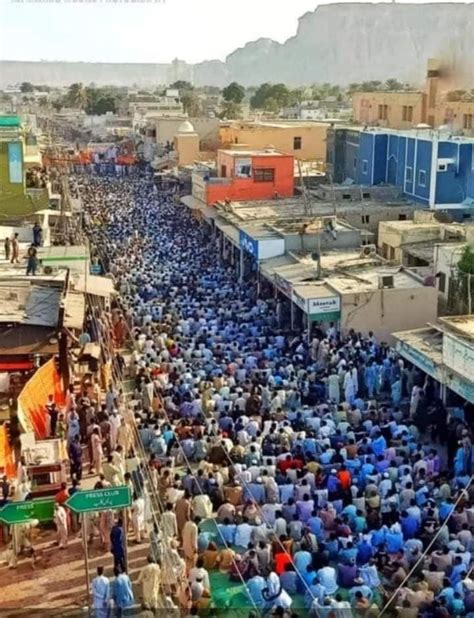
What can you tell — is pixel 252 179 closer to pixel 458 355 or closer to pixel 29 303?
pixel 29 303

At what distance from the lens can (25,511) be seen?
8242mm

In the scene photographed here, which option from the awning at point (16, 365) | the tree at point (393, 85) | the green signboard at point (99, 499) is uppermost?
the tree at point (393, 85)

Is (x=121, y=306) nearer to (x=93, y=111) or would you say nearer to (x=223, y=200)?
(x=223, y=200)

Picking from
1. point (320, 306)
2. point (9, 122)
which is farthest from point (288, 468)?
point (9, 122)

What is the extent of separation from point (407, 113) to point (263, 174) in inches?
580

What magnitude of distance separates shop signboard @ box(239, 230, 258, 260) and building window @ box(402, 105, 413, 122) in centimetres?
2122

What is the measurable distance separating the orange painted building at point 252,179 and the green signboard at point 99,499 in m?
22.3

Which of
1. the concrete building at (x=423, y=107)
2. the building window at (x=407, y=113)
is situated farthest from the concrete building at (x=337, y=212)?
the building window at (x=407, y=113)

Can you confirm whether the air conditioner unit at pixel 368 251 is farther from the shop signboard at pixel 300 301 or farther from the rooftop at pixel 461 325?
the rooftop at pixel 461 325

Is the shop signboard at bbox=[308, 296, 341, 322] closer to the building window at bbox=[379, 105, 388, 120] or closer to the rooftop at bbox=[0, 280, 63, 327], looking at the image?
the rooftop at bbox=[0, 280, 63, 327]

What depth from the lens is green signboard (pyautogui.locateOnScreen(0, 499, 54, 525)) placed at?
318 inches

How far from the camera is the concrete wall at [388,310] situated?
1692cm

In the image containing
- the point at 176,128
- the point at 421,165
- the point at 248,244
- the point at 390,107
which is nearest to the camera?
the point at 248,244

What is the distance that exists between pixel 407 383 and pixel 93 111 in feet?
280
